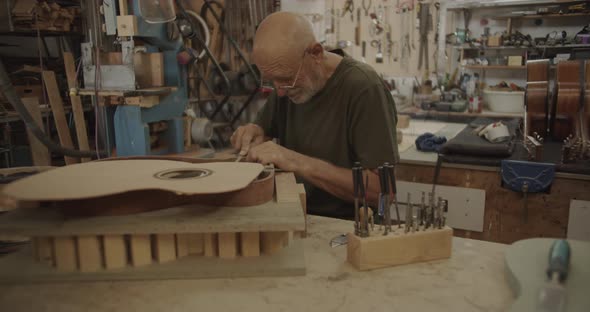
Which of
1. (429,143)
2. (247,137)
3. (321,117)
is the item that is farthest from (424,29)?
(247,137)

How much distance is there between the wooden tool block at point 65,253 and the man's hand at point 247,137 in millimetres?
928

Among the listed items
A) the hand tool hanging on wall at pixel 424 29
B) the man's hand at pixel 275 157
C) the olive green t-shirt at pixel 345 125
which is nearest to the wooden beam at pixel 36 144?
the olive green t-shirt at pixel 345 125

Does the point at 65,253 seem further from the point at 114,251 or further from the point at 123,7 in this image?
the point at 123,7

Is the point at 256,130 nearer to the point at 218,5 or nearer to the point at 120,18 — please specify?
the point at 120,18

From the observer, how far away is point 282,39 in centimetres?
176

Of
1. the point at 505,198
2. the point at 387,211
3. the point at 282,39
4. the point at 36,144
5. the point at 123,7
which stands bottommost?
the point at 505,198

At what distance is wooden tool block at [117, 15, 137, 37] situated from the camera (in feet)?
8.93

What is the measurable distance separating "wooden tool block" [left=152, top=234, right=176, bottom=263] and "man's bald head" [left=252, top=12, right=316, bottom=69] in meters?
0.90

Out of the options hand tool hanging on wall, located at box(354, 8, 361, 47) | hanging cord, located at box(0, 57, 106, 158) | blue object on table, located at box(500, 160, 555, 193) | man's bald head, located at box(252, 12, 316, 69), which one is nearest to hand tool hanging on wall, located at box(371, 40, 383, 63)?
hand tool hanging on wall, located at box(354, 8, 361, 47)

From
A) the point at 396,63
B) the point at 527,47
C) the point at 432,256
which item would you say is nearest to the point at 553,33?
the point at 527,47

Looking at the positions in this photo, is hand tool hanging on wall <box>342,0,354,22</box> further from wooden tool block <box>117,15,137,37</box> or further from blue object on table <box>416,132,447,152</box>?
wooden tool block <box>117,15,137,37</box>

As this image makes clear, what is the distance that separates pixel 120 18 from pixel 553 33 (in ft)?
14.5

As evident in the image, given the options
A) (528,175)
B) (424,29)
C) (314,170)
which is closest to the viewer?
(314,170)

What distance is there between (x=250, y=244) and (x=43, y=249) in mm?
537
